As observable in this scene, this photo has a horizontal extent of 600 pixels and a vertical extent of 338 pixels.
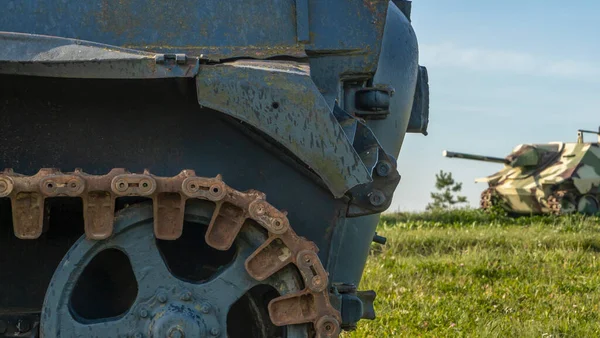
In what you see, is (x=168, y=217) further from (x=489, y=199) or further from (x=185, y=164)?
(x=489, y=199)

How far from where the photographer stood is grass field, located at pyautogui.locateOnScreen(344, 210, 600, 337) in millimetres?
6762

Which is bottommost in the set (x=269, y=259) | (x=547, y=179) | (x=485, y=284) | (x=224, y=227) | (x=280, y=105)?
(x=485, y=284)

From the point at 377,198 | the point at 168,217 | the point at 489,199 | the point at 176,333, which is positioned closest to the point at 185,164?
the point at 168,217

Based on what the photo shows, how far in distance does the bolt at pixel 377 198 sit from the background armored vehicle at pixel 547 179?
18803 mm

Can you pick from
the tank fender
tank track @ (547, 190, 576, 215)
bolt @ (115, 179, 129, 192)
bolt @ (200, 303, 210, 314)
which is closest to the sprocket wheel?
bolt @ (200, 303, 210, 314)

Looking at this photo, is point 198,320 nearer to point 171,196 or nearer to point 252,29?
point 171,196

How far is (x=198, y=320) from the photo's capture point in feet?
11.1

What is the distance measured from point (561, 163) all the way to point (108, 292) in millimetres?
20511

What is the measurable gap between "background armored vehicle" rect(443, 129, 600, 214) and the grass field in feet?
26.7

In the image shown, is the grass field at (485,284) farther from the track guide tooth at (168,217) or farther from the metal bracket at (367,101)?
the track guide tooth at (168,217)

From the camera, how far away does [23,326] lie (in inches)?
147

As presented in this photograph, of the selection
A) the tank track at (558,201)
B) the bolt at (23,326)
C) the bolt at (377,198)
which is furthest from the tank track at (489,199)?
the bolt at (23,326)

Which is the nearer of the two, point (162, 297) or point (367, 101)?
point (162, 297)

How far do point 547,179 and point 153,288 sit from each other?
20.0m
